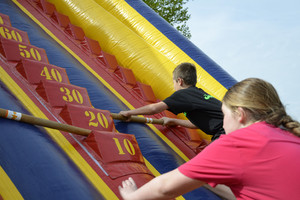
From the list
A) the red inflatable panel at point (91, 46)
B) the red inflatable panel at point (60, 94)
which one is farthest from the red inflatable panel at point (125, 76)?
the red inflatable panel at point (60, 94)

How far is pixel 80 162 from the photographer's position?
1.68 m

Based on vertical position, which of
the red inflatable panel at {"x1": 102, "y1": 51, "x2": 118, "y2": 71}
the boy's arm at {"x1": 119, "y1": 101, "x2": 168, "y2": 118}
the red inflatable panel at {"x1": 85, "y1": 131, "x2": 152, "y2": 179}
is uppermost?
the red inflatable panel at {"x1": 102, "y1": 51, "x2": 118, "y2": 71}

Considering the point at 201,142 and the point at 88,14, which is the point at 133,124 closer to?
the point at 201,142

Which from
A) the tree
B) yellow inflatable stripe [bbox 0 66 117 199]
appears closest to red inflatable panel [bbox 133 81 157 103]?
yellow inflatable stripe [bbox 0 66 117 199]

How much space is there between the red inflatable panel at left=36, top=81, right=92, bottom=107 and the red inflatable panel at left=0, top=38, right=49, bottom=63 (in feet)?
1.18

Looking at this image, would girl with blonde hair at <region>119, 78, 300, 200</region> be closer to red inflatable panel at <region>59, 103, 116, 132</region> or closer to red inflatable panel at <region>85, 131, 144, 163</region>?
red inflatable panel at <region>85, 131, 144, 163</region>

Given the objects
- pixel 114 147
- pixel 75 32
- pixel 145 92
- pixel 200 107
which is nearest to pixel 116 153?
pixel 114 147

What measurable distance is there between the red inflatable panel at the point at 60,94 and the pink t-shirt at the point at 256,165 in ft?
4.07

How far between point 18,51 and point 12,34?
0.85 feet

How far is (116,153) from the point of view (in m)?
1.84

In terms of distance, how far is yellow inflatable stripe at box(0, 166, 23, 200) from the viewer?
1297mm

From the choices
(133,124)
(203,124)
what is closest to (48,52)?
(133,124)

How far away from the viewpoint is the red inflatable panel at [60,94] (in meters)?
1.99

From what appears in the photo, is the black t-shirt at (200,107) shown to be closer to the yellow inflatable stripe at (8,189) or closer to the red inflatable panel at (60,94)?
the red inflatable panel at (60,94)
